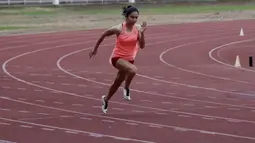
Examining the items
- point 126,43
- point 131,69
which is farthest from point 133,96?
point 126,43

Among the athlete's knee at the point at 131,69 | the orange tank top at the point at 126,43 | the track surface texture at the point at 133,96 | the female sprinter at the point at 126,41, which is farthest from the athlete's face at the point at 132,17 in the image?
the track surface texture at the point at 133,96

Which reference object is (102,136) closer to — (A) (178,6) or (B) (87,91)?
(B) (87,91)

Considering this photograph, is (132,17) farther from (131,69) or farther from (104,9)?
(104,9)

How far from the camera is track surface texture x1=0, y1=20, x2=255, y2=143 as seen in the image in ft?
32.4

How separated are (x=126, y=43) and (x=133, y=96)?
2641 mm

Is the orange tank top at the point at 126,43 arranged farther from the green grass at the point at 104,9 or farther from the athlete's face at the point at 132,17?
the green grass at the point at 104,9

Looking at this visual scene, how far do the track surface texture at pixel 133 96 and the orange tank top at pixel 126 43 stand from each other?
0.94 meters

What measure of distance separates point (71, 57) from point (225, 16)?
93.9 ft

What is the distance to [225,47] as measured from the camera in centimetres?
2727

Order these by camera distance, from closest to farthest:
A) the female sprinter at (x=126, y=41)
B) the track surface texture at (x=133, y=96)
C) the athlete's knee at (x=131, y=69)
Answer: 1. the track surface texture at (x=133, y=96)
2. the female sprinter at (x=126, y=41)
3. the athlete's knee at (x=131, y=69)

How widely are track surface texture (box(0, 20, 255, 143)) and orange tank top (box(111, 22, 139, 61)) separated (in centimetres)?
94

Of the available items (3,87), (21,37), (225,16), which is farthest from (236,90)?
(225,16)

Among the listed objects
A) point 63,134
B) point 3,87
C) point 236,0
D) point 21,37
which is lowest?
point 236,0

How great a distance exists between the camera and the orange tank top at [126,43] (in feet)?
37.5
